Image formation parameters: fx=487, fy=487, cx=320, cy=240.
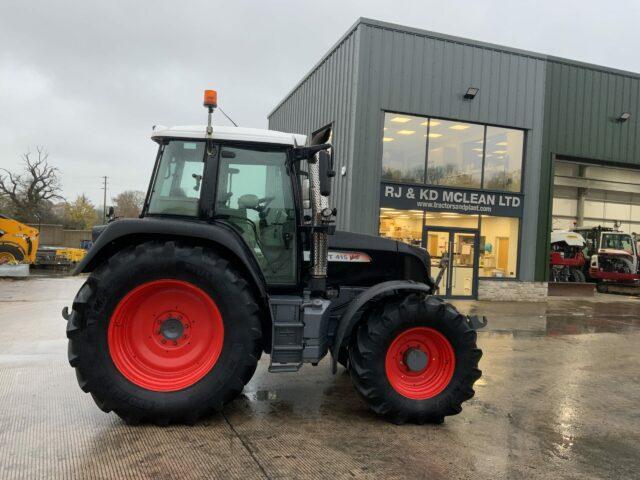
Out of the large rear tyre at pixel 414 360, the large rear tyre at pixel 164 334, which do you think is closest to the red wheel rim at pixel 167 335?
the large rear tyre at pixel 164 334

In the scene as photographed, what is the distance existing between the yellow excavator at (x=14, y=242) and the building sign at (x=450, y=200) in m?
12.5

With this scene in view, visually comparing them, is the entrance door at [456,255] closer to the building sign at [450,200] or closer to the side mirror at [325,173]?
the building sign at [450,200]

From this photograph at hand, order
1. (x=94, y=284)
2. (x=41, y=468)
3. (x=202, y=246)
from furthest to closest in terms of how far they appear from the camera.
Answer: (x=202, y=246) → (x=94, y=284) → (x=41, y=468)

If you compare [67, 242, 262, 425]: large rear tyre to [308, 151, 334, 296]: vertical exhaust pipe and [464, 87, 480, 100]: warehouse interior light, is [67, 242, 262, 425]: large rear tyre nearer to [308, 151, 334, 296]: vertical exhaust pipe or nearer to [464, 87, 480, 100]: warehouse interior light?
[308, 151, 334, 296]: vertical exhaust pipe


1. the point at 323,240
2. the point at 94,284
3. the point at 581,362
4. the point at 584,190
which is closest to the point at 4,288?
the point at 94,284

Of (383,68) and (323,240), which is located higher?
(383,68)

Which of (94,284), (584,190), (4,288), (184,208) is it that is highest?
(584,190)

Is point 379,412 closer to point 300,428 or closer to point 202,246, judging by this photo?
point 300,428

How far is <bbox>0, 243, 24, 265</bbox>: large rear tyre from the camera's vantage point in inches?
652

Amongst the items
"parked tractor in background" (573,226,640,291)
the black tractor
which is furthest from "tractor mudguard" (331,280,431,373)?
"parked tractor in background" (573,226,640,291)

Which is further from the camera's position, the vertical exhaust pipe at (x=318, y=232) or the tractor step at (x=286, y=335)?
the vertical exhaust pipe at (x=318, y=232)

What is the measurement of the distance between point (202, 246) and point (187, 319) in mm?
625

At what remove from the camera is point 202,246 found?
4.03 m

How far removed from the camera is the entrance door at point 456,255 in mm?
13656
